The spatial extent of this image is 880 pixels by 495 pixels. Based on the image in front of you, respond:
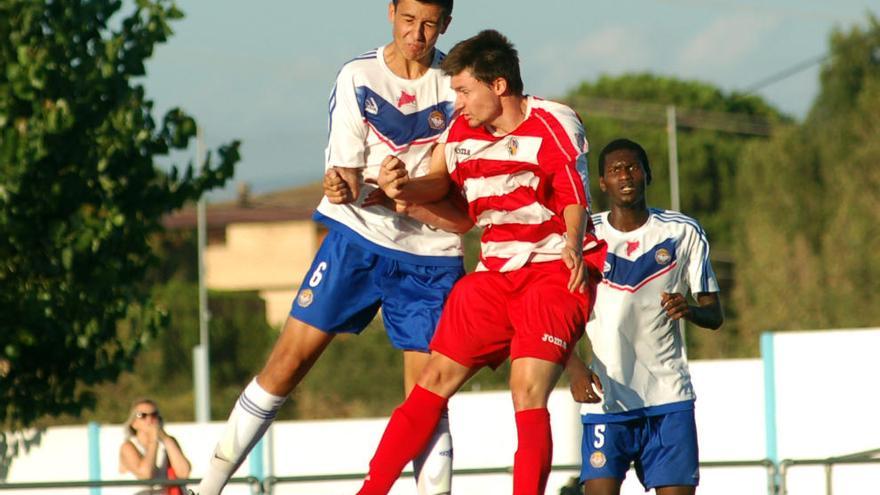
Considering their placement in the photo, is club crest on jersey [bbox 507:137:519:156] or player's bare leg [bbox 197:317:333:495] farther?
A: player's bare leg [bbox 197:317:333:495]

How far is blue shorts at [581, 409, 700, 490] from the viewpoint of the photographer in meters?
7.94

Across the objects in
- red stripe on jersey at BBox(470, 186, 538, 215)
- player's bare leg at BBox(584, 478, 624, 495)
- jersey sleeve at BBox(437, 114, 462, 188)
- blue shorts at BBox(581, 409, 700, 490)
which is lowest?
player's bare leg at BBox(584, 478, 624, 495)

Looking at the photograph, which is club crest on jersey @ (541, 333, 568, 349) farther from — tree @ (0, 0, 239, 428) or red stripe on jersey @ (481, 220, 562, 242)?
tree @ (0, 0, 239, 428)

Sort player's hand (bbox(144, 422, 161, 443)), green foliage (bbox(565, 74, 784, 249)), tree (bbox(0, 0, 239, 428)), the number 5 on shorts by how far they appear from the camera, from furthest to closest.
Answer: green foliage (bbox(565, 74, 784, 249)), tree (bbox(0, 0, 239, 428)), player's hand (bbox(144, 422, 161, 443)), the number 5 on shorts

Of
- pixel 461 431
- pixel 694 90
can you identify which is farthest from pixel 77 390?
pixel 694 90

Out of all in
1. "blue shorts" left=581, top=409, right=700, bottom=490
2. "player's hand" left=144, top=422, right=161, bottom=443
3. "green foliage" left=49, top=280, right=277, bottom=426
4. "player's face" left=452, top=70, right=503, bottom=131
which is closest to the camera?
"player's face" left=452, top=70, right=503, bottom=131

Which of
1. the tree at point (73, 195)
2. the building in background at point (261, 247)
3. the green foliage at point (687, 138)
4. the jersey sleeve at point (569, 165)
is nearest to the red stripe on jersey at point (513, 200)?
the jersey sleeve at point (569, 165)

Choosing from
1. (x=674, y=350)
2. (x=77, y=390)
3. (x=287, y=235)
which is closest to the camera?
(x=674, y=350)

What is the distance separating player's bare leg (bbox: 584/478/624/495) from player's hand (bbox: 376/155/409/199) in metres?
2.31

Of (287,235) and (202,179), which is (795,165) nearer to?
(287,235)

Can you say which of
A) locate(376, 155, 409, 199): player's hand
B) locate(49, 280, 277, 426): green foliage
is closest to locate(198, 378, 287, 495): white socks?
locate(376, 155, 409, 199): player's hand

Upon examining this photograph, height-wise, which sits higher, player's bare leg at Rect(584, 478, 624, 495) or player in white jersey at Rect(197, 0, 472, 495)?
player in white jersey at Rect(197, 0, 472, 495)

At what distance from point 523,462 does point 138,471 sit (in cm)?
750

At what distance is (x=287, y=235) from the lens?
76.7m
